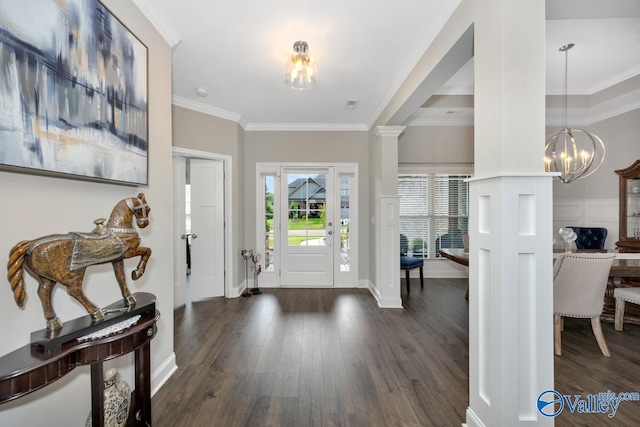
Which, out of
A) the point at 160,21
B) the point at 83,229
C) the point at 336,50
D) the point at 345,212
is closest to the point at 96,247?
the point at 83,229

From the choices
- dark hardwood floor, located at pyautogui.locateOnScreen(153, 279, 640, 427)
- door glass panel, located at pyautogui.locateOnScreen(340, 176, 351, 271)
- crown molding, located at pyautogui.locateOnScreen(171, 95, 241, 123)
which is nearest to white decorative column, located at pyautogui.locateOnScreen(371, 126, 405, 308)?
dark hardwood floor, located at pyautogui.locateOnScreen(153, 279, 640, 427)

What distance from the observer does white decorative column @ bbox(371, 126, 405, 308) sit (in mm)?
3705

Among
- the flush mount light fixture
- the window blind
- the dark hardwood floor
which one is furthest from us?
the window blind

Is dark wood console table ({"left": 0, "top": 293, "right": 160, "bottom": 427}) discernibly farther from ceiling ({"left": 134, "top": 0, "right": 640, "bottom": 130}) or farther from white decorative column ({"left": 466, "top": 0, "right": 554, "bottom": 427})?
ceiling ({"left": 134, "top": 0, "right": 640, "bottom": 130})

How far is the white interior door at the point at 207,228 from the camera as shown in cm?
401

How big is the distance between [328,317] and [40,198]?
281cm

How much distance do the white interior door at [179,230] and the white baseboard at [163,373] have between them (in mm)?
1664

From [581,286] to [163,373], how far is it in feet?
11.2

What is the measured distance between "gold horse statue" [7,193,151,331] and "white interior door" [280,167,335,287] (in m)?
3.25

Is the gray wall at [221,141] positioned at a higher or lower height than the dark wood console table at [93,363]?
higher

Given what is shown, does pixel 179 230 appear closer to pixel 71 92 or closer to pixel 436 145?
pixel 71 92

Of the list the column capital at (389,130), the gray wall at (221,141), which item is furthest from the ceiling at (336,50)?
the column capital at (389,130)

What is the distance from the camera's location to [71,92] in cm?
124

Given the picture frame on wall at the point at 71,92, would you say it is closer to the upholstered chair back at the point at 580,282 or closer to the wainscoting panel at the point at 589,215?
the upholstered chair back at the point at 580,282
